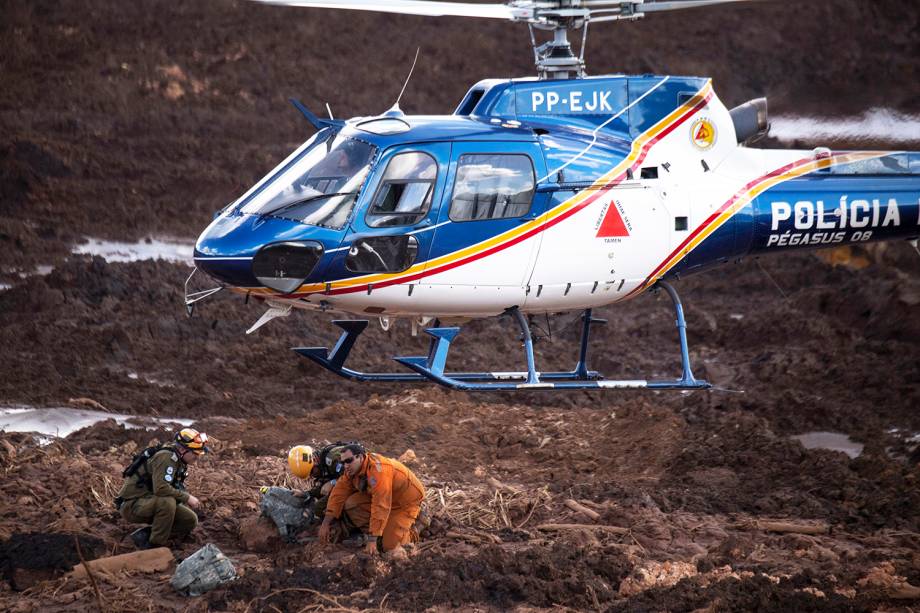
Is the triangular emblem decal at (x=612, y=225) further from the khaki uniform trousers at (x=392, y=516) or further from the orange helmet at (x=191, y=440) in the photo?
the orange helmet at (x=191, y=440)

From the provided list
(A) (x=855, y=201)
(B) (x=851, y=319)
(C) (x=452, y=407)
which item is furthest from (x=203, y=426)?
(B) (x=851, y=319)

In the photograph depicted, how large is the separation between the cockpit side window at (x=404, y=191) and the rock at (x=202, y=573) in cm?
260

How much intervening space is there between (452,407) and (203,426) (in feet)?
8.87

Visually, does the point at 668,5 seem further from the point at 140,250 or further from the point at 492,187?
the point at 140,250

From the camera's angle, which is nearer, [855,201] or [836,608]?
[836,608]

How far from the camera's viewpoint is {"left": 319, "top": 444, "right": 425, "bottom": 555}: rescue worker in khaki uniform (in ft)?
26.7

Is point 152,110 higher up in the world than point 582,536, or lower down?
higher up

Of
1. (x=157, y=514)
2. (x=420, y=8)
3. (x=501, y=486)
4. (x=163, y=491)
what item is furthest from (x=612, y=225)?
(x=157, y=514)

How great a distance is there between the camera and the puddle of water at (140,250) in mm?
17609

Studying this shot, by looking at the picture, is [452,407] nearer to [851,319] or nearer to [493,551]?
[493,551]

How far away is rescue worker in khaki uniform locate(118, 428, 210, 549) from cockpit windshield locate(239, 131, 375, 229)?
1.73 meters

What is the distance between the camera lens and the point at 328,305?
847 centimetres

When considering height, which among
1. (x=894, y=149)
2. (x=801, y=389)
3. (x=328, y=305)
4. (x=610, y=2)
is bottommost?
(x=801, y=389)

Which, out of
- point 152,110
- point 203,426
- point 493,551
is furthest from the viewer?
point 152,110
